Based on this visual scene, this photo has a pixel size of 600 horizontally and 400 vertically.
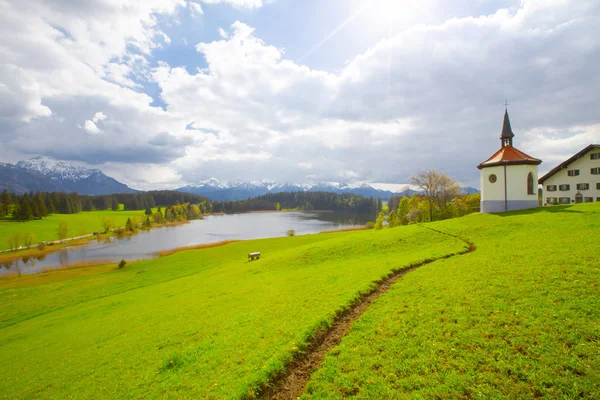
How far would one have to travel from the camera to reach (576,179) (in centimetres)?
4253

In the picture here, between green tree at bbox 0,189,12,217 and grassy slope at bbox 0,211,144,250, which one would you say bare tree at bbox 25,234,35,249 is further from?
green tree at bbox 0,189,12,217

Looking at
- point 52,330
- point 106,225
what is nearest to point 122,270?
point 52,330

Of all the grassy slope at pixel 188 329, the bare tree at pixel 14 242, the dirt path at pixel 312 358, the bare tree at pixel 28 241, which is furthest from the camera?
the bare tree at pixel 28 241

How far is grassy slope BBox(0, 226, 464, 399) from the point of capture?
991 centimetres

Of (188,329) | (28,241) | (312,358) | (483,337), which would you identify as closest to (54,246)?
(28,241)

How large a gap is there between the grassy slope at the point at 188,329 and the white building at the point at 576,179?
109 ft

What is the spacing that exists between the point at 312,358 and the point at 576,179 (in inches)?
2260

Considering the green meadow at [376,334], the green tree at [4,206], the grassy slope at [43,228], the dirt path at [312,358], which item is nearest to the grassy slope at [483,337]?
the green meadow at [376,334]

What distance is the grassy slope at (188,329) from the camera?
32.5 ft

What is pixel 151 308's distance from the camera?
21469 mm

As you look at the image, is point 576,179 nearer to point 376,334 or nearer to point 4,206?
point 376,334

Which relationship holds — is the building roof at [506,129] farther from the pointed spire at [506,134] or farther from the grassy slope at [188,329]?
the grassy slope at [188,329]

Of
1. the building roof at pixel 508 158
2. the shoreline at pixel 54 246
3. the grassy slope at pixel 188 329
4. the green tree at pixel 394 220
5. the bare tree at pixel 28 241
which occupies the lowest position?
the shoreline at pixel 54 246

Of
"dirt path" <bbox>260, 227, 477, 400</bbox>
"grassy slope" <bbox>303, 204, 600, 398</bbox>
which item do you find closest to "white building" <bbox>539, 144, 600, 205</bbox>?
"grassy slope" <bbox>303, 204, 600, 398</bbox>
